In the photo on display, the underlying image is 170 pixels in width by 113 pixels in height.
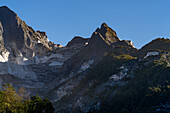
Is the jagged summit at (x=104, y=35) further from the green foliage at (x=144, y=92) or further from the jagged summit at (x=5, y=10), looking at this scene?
the jagged summit at (x=5, y=10)

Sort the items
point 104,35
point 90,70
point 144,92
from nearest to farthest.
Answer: point 144,92 < point 90,70 < point 104,35

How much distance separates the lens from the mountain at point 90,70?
165 feet

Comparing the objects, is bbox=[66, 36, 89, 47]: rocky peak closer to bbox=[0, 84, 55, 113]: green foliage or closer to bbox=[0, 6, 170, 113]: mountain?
bbox=[0, 6, 170, 113]: mountain

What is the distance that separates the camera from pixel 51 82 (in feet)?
266

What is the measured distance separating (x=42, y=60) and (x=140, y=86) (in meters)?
53.8

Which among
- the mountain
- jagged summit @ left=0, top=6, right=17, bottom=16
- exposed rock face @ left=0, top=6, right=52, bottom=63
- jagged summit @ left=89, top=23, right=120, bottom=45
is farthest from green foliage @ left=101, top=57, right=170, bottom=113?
jagged summit @ left=0, top=6, right=17, bottom=16

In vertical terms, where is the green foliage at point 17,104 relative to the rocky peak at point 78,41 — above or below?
below

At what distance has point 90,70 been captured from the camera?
70.6 meters

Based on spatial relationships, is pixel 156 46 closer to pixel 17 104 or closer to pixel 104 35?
pixel 104 35

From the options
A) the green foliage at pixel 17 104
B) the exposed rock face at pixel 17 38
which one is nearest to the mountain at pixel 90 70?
the exposed rock face at pixel 17 38

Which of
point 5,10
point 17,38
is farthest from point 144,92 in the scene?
point 5,10

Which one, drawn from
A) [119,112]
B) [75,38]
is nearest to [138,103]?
[119,112]

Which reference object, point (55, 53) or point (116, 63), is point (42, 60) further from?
point (116, 63)

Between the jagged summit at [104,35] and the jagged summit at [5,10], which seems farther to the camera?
the jagged summit at [5,10]
